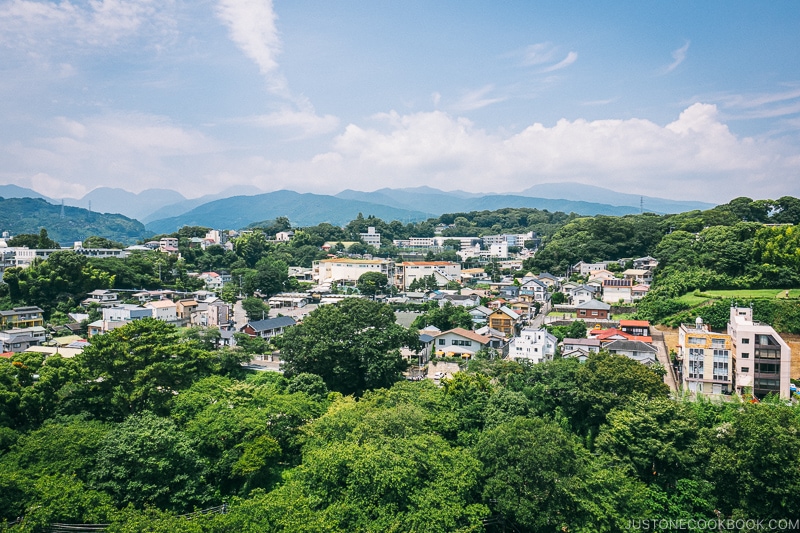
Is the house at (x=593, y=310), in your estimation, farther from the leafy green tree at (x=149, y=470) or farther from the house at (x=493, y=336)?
the leafy green tree at (x=149, y=470)

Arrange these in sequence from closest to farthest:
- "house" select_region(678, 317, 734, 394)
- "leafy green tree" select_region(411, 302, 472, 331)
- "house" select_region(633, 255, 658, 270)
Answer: "house" select_region(678, 317, 734, 394), "leafy green tree" select_region(411, 302, 472, 331), "house" select_region(633, 255, 658, 270)

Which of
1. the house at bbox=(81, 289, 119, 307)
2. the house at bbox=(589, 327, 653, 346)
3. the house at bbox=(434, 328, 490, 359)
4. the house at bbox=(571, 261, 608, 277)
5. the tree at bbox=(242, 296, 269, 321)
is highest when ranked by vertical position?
the house at bbox=(571, 261, 608, 277)

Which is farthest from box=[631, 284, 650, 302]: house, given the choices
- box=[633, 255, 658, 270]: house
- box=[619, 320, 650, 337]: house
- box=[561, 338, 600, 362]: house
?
box=[561, 338, 600, 362]: house

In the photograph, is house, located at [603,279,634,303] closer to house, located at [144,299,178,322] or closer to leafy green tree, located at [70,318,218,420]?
leafy green tree, located at [70,318,218,420]

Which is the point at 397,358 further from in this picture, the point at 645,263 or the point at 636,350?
the point at 645,263

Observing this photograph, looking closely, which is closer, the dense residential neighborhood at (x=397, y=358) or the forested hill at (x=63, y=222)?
the dense residential neighborhood at (x=397, y=358)

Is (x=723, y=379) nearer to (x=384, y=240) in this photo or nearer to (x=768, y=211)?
(x=768, y=211)

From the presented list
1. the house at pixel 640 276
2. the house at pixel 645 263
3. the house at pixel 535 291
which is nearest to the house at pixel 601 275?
the house at pixel 640 276
